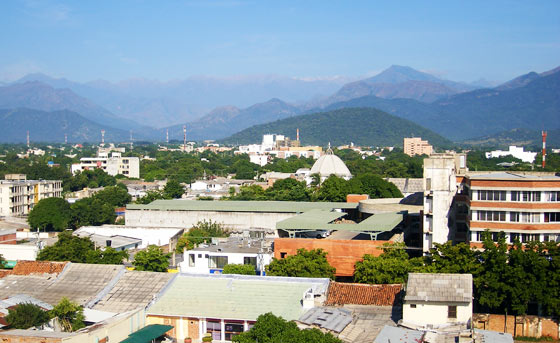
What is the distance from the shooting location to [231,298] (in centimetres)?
2158

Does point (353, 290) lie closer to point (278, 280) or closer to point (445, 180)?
point (278, 280)

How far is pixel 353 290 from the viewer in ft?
74.3

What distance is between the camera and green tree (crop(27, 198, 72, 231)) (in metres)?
46.9

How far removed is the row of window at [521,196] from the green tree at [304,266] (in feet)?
21.5

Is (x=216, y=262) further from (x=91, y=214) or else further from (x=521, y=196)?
(x=91, y=214)

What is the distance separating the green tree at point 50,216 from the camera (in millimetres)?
46938

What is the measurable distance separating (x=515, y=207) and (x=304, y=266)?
828 centimetres

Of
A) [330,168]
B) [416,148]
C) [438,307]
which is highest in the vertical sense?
[416,148]

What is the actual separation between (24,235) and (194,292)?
24359mm

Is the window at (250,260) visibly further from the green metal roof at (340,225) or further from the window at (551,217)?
the window at (551,217)

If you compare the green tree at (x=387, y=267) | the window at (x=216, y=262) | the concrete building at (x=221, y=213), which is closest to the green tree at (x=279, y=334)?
the green tree at (x=387, y=267)

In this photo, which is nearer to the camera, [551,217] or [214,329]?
[214,329]

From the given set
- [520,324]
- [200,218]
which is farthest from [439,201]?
[200,218]

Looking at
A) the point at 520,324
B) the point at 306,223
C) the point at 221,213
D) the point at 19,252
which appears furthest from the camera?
the point at 221,213
